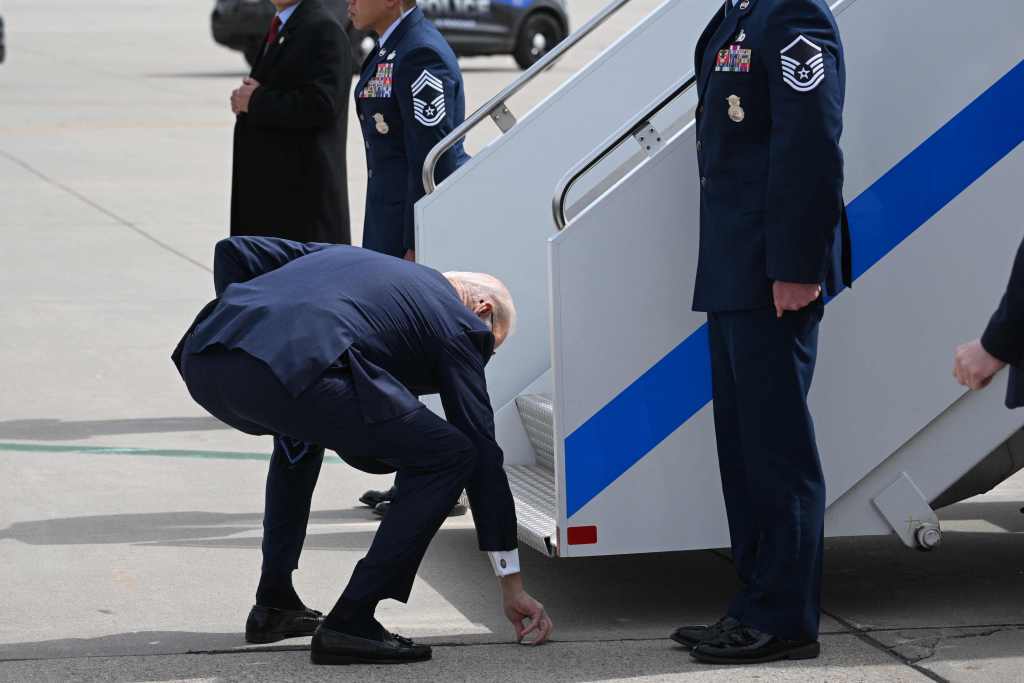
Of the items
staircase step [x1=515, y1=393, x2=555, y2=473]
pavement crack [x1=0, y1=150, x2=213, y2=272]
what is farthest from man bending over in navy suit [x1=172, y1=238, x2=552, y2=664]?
pavement crack [x1=0, y1=150, x2=213, y2=272]

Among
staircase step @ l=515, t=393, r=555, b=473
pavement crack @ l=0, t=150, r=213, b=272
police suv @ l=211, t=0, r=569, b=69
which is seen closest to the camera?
staircase step @ l=515, t=393, r=555, b=473

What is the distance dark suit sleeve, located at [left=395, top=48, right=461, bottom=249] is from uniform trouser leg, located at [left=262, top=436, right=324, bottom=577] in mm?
1431

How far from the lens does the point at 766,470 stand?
14.2ft

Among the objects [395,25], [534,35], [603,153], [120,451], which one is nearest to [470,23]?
[534,35]

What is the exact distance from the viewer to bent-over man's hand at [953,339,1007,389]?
143 inches

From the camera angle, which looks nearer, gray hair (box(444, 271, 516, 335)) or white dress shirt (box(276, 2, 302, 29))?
gray hair (box(444, 271, 516, 335))

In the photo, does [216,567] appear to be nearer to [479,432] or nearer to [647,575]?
[647,575]

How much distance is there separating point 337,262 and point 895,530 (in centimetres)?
159

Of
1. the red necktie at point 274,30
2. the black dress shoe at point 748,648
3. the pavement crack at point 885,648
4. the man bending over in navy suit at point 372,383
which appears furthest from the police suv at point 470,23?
the black dress shoe at point 748,648

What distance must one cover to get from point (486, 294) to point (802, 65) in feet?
3.08

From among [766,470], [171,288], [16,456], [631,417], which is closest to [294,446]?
[631,417]

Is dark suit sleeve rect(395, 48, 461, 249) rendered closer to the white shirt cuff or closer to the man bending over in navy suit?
the man bending over in navy suit

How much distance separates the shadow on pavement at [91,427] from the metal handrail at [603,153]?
318cm

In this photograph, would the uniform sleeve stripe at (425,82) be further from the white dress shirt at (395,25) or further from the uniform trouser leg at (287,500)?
the uniform trouser leg at (287,500)
